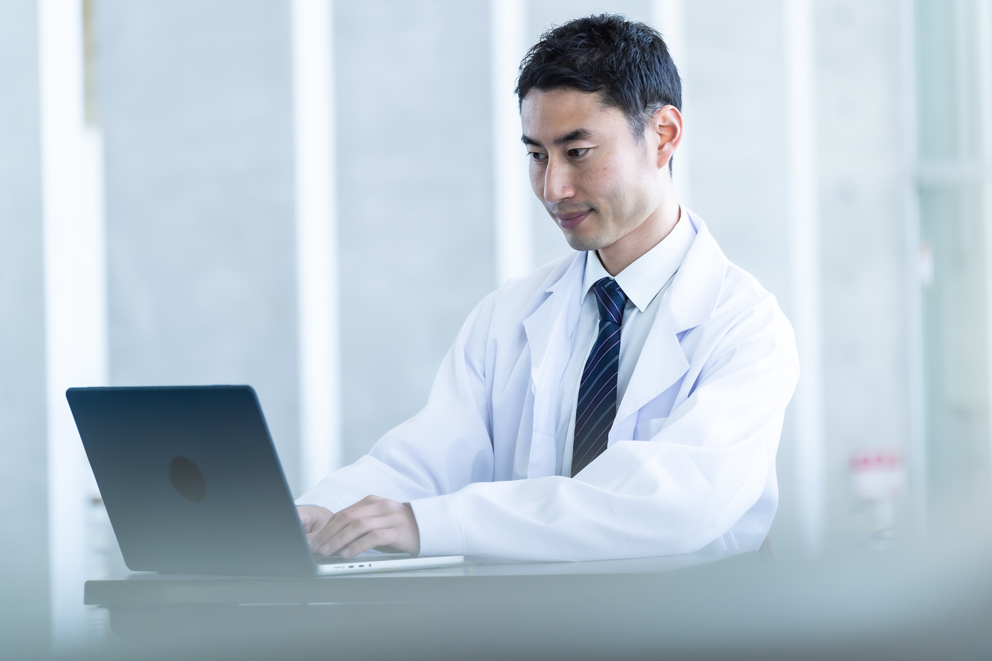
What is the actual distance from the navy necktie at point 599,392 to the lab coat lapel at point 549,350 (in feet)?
0.20

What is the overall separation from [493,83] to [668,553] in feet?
10.3

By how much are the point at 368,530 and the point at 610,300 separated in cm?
70

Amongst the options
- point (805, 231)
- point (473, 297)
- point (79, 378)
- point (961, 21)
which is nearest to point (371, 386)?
point (473, 297)

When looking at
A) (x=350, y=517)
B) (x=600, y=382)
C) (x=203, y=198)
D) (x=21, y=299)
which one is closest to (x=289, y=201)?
(x=203, y=198)

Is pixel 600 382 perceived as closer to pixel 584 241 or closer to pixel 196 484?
pixel 584 241

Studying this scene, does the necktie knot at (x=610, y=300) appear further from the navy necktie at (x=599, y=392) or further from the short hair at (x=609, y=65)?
the short hair at (x=609, y=65)

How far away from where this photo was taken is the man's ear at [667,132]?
154 cm

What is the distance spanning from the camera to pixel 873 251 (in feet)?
15.8

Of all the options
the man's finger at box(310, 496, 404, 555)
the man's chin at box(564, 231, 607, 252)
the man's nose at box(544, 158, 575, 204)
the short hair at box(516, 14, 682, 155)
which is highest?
the short hair at box(516, 14, 682, 155)

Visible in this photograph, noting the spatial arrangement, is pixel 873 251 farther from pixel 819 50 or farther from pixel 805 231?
pixel 819 50

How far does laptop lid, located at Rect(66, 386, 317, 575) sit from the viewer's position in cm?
81

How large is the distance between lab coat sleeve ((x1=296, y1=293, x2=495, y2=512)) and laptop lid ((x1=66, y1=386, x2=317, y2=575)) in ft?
1.26

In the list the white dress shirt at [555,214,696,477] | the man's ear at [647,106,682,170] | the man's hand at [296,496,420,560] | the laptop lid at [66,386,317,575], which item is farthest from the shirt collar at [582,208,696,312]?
the laptop lid at [66,386,317,575]

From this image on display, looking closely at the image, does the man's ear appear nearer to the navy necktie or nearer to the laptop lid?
the navy necktie
